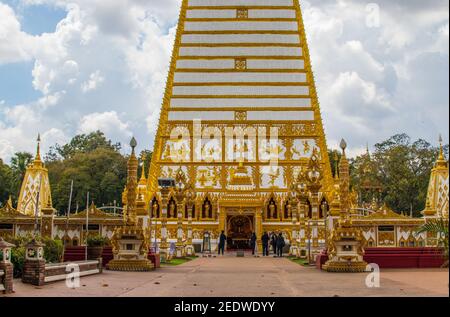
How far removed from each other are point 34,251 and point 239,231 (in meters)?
29.2

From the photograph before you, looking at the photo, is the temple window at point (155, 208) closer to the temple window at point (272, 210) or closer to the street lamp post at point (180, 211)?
the temple window at point (272, 210)

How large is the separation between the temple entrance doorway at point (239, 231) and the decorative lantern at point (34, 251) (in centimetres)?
2813

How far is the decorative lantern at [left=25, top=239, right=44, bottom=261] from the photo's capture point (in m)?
14.5

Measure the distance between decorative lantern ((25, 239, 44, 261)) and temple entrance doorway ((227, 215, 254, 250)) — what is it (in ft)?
92.3

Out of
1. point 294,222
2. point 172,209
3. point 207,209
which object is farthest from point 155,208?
point 294,222

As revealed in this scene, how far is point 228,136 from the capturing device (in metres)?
47.6

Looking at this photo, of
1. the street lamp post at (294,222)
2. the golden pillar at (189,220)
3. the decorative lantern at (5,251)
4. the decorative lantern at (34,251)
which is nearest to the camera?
the decorative lantern at (5,251)

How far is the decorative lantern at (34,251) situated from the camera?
14516mm

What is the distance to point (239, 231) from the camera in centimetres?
4344

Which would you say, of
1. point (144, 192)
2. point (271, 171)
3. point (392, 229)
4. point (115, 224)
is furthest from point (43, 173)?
point (392, 229)

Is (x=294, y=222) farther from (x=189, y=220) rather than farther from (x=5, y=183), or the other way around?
(x=5, y=183)

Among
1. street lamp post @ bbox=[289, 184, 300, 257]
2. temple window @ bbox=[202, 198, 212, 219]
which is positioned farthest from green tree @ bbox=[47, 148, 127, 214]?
street lamp post @ bbox=[289, 184, 300, 257]

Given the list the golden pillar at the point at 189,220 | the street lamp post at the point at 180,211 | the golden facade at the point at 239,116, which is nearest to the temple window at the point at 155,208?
the golden facade at the point at 239,116
